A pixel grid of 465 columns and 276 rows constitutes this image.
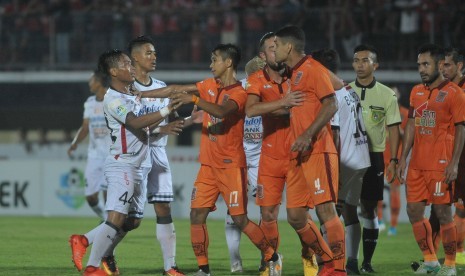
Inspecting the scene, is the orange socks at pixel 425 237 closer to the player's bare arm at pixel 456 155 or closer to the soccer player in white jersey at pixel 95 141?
the player's bare arm at pixel 456 155

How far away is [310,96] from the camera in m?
9.23

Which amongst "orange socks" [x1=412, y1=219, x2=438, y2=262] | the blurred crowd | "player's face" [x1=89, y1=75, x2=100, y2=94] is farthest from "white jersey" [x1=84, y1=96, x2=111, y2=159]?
the blurred crowd

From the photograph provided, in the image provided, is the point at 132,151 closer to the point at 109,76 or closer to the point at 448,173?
the point at 109,76

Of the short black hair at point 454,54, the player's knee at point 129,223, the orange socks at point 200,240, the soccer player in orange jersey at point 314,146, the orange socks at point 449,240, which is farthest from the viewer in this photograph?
the short black hair at point 454,54

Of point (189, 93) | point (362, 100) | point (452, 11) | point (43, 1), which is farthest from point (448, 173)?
point (43, 1)

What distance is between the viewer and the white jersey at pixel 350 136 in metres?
10.7

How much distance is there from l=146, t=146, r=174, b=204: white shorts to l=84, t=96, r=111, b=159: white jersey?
18.9 feet

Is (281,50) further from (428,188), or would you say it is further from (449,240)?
(449,240)

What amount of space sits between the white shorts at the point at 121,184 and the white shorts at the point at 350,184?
2.20 m

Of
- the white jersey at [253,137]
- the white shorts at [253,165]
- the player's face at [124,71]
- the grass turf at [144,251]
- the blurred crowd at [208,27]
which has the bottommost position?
the grass turf at [144,251]

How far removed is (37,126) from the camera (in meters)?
27.5

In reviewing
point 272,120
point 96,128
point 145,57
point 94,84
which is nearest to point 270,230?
point 272,120

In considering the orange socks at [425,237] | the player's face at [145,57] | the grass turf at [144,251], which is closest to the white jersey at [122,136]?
the player's face at [145,57]

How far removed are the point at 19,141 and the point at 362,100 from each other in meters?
18.4
